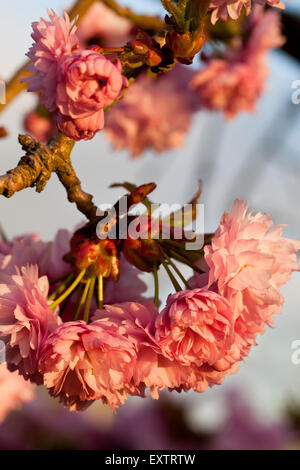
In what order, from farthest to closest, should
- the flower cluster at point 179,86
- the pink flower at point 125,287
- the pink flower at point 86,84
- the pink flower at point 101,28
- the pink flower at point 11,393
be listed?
the pink flower at point 101,28 → the flower cluster at point 179,86 → the pink flower at point 11,393 → the pink flower at point 125,287 → the pink flower at point 86,84

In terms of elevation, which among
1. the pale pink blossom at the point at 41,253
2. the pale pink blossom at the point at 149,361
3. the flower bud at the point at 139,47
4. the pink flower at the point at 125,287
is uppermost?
the flower bud at the point at 139,47

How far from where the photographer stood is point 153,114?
2.80m

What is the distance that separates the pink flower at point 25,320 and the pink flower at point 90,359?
4 cm

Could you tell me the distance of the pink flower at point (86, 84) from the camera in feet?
2.50

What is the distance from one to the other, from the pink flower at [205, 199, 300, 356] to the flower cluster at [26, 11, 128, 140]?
10.9 inches

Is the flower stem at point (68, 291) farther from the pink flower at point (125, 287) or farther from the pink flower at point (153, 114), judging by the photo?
the pink flower at point (153, 114)

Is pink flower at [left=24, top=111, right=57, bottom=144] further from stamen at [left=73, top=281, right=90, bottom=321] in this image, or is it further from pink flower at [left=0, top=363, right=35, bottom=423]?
stamen at [left=73, top=281, right=90, bottom=321]

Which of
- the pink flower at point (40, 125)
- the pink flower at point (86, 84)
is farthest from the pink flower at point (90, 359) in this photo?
the pink flower at point (40, 125)

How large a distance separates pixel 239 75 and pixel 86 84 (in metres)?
1.84

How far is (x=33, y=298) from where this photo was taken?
0.94 meters

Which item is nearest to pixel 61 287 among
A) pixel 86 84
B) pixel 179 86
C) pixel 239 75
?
pixel 86 84

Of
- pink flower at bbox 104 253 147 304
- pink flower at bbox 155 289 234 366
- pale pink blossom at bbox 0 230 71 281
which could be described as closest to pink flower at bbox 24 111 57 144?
pale pink blossom at bbox 0 230 71 281

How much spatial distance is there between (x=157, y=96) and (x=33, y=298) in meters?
2.01
